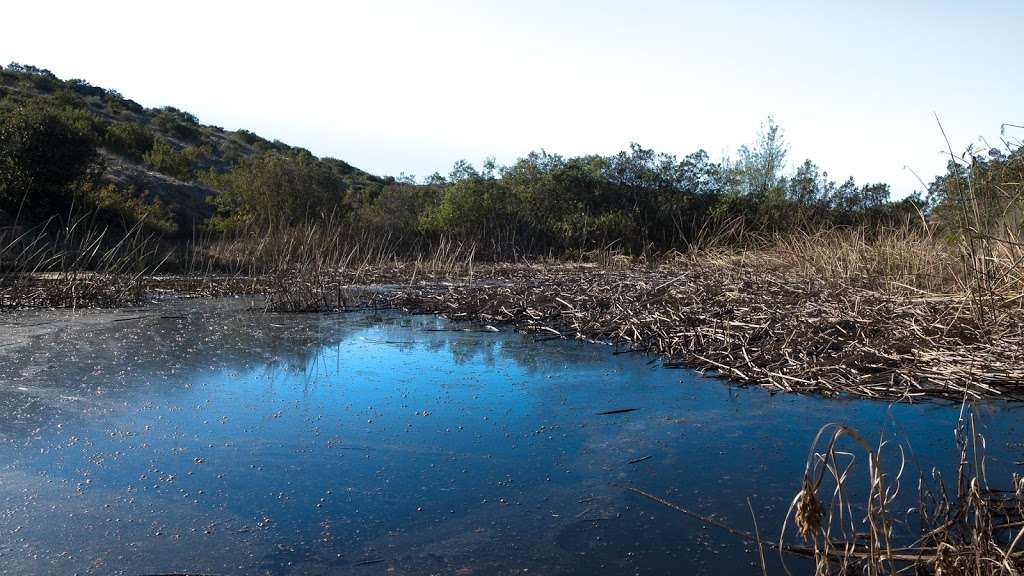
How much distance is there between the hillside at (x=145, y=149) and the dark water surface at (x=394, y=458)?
7.22 meters

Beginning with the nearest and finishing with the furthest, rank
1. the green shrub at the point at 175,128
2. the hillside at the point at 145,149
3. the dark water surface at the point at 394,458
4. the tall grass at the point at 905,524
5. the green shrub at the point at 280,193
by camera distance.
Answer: the tall grass at the point at 905,524 → the dark water surface at the point at 394,458 → the green shrub at the point at 280,193 → the hillside at the point at 145,149 → the green shrub at the point at 175,128

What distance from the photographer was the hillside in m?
17.1

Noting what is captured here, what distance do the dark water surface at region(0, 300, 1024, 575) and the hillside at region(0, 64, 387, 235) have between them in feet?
23.7

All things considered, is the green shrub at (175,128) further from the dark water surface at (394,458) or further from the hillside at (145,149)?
the dark water surface at (394,458)

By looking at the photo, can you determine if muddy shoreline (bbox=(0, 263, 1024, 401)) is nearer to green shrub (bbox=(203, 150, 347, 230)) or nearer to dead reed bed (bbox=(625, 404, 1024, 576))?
dead reed bed (bbox=(625, 404, 1024, 576))

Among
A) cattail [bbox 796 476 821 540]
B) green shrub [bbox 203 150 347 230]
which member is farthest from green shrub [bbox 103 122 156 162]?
cattail [bbox 796 476 821 540]

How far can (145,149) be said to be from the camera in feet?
86.5

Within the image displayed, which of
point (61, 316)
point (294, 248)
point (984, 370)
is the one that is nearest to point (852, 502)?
point (984, 370)

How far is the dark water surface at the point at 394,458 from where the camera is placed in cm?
268

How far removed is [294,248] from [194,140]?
24.4m

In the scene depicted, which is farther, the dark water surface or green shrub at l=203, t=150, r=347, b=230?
green shrub at l=203, t=150, r=347, b=230

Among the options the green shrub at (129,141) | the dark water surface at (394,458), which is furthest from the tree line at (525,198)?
the dark water surface at (394,458)

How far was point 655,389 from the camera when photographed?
16.5 ft

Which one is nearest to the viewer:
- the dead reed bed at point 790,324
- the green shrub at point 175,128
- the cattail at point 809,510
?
the cattail at point 809,510
